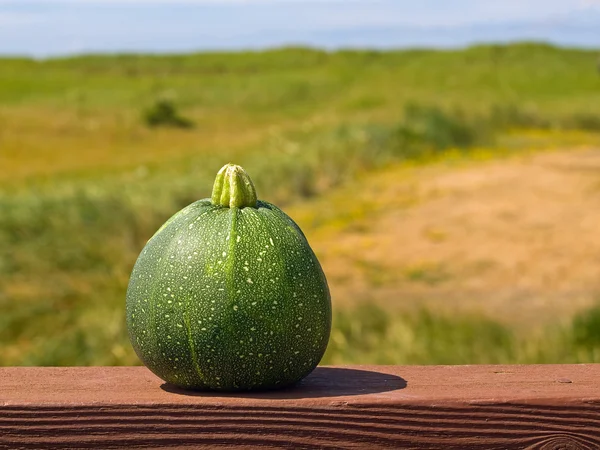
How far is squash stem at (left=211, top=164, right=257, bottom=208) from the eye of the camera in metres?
1.79

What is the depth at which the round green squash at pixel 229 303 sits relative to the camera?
5.42ft

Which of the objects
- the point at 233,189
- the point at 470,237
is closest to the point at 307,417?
the point at 233,189

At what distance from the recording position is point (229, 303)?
1.64 m

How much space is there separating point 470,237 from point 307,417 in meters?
9.35

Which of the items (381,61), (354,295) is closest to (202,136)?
(354,295)

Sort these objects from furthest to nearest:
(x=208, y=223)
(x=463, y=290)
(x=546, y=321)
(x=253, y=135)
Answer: (x=253, y=135), (x=463, y=290), (x=546, y=321), (x=208, y=223)

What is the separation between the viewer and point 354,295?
25.8 feet

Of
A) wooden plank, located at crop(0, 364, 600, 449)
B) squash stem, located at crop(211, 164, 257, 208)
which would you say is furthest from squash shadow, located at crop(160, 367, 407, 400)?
squash stem, located at crop(211, 164, 257, 208)

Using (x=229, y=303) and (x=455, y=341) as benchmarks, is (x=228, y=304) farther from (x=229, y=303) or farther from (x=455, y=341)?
(x=455, y=341)

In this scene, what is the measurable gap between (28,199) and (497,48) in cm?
6029

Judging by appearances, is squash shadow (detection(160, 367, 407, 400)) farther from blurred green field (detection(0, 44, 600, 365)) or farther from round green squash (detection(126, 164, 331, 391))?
blurred green field (detection(0, 44, 600, 365))

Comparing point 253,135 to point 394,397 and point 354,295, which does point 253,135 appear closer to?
point 354,295

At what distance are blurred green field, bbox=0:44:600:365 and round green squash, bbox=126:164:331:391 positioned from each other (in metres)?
3.74

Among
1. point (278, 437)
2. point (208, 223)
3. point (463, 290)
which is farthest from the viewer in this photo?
point (463, 290)
